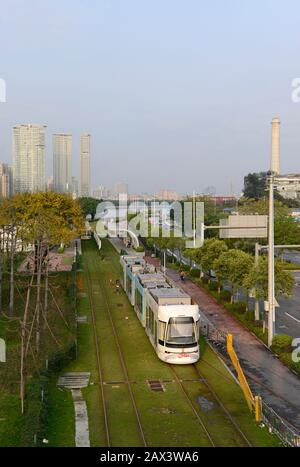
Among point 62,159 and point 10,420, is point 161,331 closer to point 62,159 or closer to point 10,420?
point 10,420

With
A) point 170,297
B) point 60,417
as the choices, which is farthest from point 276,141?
point 60,417

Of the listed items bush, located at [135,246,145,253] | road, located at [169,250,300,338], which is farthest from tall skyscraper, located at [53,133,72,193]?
road, located at [169,250,300,338]

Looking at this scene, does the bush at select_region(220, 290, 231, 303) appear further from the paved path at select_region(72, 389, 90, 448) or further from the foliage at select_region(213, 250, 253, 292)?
the paved path at select_region(72, 389, 90, 448)

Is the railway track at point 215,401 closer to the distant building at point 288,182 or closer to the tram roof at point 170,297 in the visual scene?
the tram roof at point 170,297

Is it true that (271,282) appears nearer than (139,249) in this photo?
Yes
